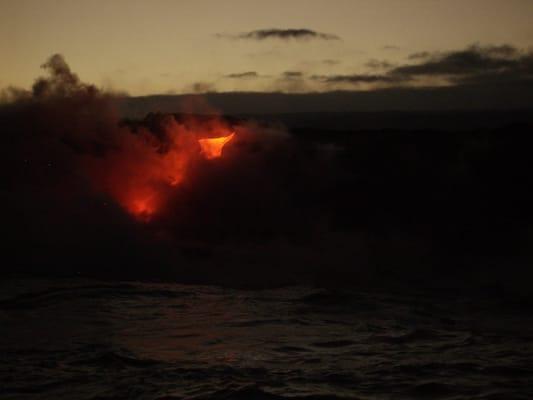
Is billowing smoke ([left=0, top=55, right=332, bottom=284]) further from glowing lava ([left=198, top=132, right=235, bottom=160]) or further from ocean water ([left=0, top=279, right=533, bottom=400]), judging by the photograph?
ocean water ([left=0, top=279, right=533, bottom=400])

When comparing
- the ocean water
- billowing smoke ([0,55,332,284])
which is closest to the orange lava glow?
billowing smoke ([0,55,332,284])

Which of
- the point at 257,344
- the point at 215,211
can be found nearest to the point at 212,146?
the point at 215,211

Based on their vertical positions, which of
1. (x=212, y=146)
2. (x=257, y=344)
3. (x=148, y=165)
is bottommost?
(x=257, y=344)

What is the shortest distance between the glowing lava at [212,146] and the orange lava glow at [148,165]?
28 mm

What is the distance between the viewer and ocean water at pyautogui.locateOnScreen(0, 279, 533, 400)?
26.2ft

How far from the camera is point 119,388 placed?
7.96m

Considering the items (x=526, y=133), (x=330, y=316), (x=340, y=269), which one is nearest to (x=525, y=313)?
(x=330, y=316)

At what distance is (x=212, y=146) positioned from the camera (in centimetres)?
1948

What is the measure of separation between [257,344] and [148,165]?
31.0 feet

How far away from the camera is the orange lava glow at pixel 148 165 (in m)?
18.1

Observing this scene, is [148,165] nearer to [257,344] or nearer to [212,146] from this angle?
[212,146]

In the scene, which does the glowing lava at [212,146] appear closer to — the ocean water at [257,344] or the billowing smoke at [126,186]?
the billowing smoke at [126,186]

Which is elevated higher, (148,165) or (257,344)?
(148,165)

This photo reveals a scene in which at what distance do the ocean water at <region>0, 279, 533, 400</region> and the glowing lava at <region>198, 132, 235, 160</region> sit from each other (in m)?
6.25
